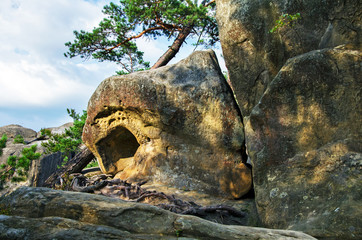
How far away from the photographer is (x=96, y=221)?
2561mm

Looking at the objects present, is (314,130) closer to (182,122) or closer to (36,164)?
(182,122)

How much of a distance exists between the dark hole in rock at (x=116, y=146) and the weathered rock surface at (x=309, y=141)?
406 centimetres

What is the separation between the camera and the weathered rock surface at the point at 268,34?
561cm

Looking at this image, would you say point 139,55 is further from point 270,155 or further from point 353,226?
point 353,226

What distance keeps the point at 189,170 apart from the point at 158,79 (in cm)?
230

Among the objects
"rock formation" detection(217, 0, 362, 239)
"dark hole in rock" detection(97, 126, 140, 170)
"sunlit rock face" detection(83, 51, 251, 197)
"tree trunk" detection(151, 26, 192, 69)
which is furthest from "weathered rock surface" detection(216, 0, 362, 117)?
"tree trunk" detection(151, 26, 192, 69)

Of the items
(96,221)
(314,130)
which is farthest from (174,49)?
(96,221)

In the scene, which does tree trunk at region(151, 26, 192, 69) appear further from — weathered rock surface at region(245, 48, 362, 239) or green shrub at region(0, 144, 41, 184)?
weathered rock surface at region(245, 48, 362, 239)

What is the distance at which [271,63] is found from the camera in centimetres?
656

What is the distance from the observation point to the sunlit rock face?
7.07 metres

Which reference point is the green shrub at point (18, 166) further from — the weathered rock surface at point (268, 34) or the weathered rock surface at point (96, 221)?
the weathered rock surface at point (268, 34)

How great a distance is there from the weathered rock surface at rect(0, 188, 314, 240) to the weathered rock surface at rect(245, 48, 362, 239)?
6.59 ft

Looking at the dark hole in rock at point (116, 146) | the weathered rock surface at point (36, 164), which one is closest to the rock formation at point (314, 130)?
the dark hole in rock at point (116, 146)

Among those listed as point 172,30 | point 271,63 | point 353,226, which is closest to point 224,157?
point 271,63
